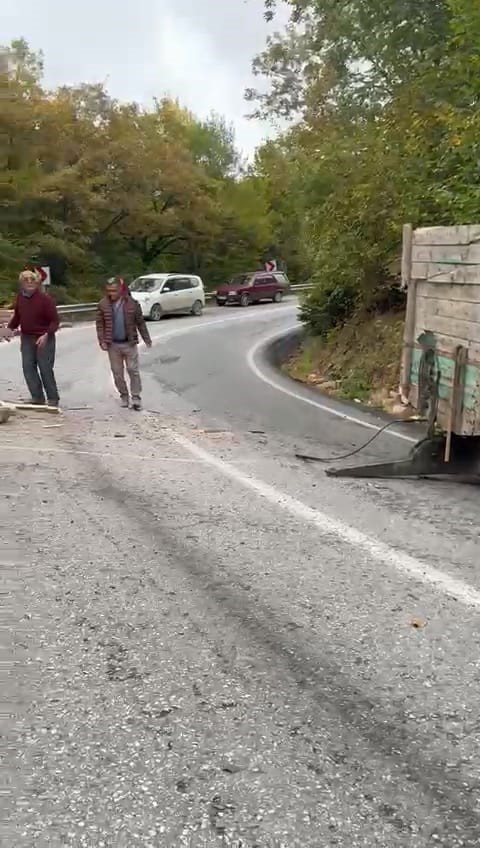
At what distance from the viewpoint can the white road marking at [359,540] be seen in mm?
4465

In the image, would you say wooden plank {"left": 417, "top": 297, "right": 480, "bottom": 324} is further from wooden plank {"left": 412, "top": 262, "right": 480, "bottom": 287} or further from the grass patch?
the grass patch

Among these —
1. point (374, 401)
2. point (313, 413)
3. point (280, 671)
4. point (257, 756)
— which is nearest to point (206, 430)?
point (313, 413)

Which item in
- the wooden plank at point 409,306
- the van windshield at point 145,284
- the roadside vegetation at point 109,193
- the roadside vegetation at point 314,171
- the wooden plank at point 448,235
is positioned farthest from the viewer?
the roadside vegetation at point 109,193

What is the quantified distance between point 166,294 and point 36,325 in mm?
21791

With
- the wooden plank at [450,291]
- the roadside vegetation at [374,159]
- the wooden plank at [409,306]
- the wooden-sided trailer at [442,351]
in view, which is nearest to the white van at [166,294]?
the roadside vegetation at [374,159]

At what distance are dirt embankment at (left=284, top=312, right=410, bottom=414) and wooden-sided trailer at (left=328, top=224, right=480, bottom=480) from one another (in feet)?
15.1

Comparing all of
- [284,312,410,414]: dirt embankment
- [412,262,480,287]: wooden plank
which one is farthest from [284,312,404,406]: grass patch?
[412,262,480,287]: wooden plank

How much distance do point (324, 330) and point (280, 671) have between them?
51.9 ft

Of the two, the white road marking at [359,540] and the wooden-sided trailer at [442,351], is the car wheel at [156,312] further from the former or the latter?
the wooden-sided trailer at [442,351]

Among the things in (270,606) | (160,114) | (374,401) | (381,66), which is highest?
(160,114)

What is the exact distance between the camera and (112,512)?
584 centimetres

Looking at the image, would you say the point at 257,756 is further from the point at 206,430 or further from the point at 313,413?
the point at 313,413

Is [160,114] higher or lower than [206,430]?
higher

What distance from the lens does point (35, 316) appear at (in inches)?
390
